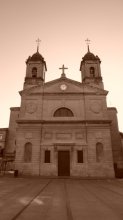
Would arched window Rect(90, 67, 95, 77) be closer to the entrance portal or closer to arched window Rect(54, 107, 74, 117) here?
arched window Rect(54, 107, 74, 117)

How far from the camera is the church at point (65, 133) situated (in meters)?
18.5

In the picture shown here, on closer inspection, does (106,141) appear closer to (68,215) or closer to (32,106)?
(32,106)

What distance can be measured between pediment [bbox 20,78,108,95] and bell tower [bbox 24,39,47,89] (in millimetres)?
2658

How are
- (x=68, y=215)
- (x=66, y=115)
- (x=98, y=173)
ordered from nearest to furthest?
1. (x=68, y=215)
2. (x=98, y=173)
3. (x=66, y=115)

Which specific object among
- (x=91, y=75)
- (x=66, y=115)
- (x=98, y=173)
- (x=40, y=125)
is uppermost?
(x=91, y=75)

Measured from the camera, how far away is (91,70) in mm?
26594

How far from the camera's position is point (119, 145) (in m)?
23.6

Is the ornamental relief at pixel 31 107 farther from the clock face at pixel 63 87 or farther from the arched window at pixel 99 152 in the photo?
the arched window at pixel 99 152

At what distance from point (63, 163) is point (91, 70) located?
14.6 meters

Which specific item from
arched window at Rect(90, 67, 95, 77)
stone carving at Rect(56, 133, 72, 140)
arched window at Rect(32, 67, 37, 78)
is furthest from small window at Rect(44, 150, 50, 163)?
arched window at Rect(90, 67, 95, 77)

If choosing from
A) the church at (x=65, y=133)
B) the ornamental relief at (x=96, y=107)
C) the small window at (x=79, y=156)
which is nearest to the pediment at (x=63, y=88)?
the church at (x=65, y=133)

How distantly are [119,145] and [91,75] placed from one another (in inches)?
423

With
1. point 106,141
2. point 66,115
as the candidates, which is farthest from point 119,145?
point 66,115

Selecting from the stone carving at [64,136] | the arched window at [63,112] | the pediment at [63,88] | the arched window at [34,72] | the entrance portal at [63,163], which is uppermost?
the arched window at [34,72]
